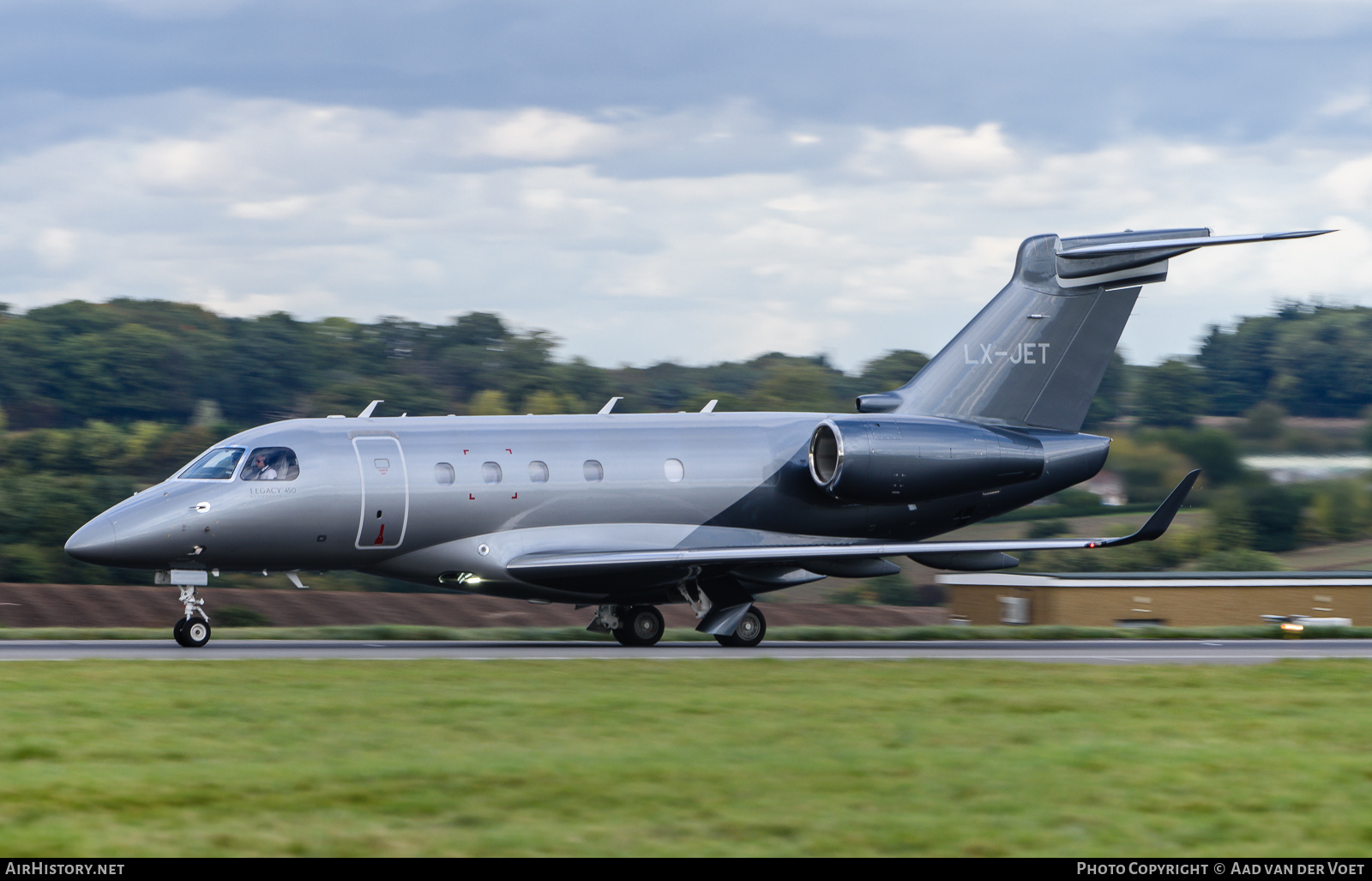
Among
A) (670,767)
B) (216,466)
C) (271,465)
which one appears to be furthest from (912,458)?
(670,767)

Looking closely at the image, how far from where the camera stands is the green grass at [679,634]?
24812 mm

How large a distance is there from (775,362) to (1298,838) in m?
93.0

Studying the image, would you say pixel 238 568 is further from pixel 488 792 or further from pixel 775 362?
pixel 775 362

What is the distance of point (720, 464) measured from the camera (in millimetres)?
24672

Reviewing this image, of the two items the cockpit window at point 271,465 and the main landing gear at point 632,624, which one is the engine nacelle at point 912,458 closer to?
the main landing gear at point 632,624

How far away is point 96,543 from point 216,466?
6.57 feet

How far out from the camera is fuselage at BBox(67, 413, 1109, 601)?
21953mm

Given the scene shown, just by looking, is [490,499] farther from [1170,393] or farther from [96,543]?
[1170,393]

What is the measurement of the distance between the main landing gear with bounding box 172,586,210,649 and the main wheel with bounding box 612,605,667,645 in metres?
6.45

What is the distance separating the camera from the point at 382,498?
2269 cm

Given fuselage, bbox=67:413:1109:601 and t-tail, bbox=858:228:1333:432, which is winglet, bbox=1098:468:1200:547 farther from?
t-tail, bbox=858:228:1333:432

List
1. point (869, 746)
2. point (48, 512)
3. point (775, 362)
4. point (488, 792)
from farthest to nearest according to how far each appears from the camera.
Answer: point (775, 362) < point (48, 512) < point (869, 746) < point (488, 792)

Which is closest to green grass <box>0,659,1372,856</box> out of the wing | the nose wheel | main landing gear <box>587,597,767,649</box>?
the nose wheel
